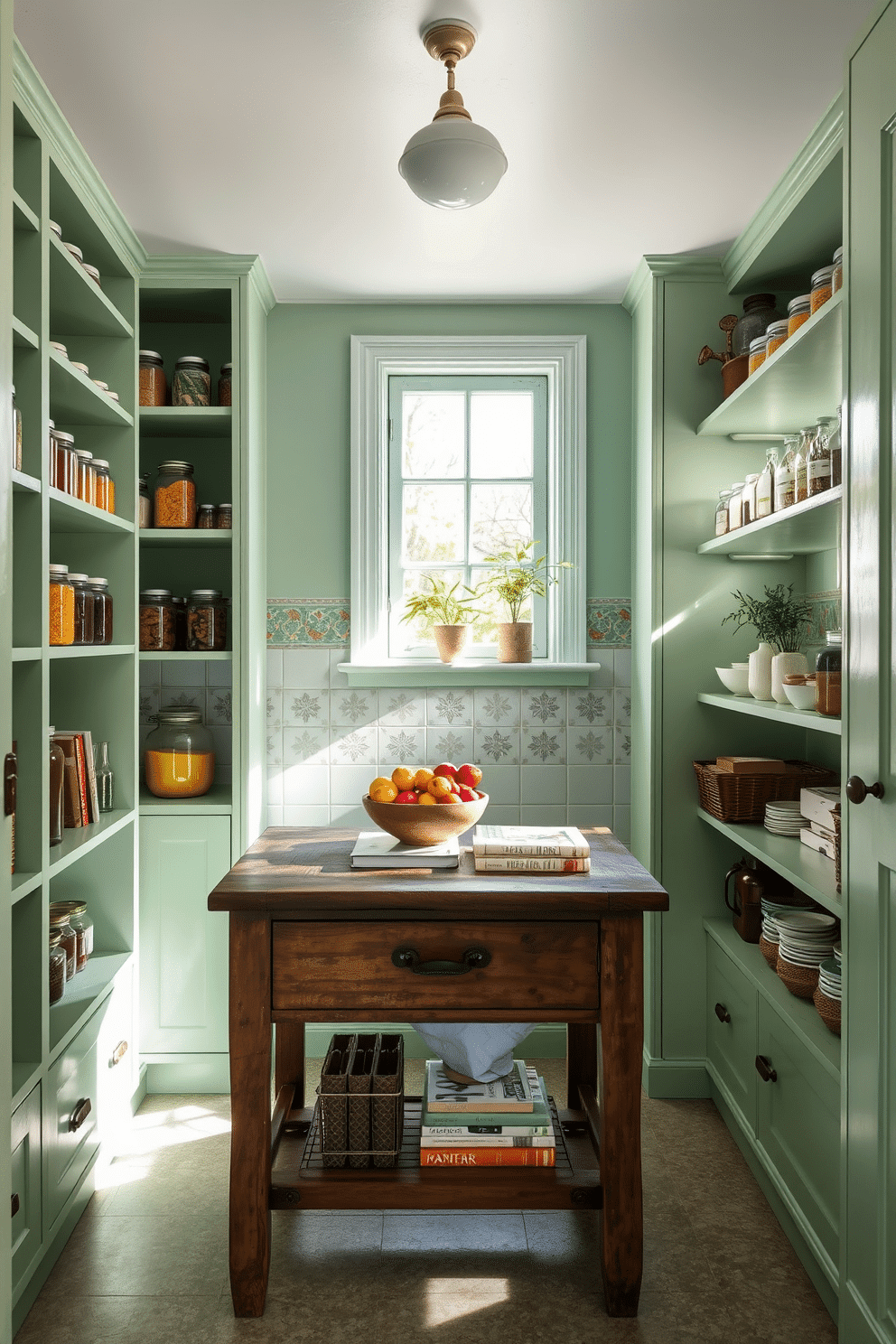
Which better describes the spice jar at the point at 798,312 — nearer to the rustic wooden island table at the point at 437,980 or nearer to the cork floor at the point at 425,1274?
the rustic wooden island table at the point at 437,980

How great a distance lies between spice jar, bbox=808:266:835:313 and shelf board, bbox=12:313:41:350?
164 cm

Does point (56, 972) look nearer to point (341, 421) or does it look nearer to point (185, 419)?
point (185, 419)

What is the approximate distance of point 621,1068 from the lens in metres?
1.83

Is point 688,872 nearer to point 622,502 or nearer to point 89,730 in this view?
point 622,502

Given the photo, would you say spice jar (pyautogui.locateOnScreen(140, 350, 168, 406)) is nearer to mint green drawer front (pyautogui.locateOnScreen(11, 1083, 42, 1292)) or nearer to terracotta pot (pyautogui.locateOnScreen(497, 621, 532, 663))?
terracotta pot (pyautogui.locateOnScreen(497, 621, 532, 663))

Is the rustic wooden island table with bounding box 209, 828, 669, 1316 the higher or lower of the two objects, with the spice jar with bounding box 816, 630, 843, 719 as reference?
lower

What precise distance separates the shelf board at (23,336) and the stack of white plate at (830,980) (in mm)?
2153

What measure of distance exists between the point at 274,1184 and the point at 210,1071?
1.11 meters

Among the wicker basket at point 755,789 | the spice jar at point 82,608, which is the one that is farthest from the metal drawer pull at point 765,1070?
the spice jar at point 82,608

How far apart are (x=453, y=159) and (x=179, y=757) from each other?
1.88 m

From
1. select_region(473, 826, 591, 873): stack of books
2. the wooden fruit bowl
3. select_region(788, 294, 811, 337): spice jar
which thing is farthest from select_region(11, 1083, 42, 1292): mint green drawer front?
select_region(788, 294, 811, 337): spice jar

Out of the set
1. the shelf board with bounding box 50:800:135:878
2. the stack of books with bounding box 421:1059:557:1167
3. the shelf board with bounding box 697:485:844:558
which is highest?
the shelf board with bounding box 697:485:844:558

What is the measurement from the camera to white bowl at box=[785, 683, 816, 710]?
2.06 metres

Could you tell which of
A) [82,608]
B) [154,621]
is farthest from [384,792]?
[154,621]
